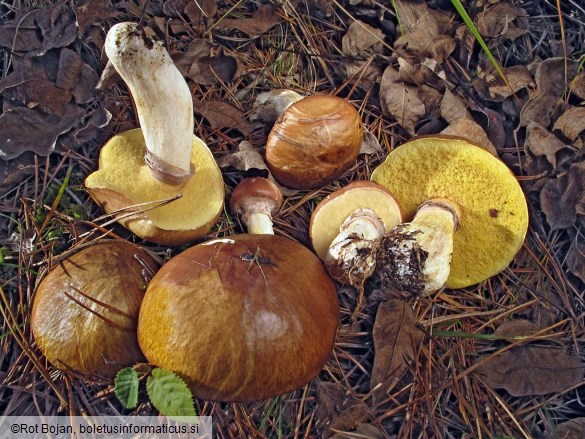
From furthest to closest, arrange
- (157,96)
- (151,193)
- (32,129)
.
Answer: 1. (32,129)
2. (151,193)
3. (157,96)

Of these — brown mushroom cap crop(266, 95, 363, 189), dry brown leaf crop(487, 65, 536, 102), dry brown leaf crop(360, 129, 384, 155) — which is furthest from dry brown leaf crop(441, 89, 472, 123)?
→ brown mushroom cap crop(266, 95, 363, 189)

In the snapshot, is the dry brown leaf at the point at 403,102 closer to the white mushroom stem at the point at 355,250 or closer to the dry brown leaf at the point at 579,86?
the white mushroom stem at the point at 355,250

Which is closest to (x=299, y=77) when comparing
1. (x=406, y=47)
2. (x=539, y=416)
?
(x=406, y=47)

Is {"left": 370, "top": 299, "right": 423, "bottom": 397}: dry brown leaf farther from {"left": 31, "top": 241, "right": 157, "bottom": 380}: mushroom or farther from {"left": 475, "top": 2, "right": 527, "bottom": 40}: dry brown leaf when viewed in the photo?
{"left": 475, "top": 2, "right": 527, "bottom": 40}: dry brown leaf

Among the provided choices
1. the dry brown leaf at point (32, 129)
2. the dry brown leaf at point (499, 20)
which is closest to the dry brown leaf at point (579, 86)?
the dry brown leaf at point (499, 20)

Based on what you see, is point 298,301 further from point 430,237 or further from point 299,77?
point 299,77

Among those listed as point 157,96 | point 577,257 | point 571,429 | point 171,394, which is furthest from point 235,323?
point 577,257

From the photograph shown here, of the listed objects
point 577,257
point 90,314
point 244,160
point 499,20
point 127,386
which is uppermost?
point 499,20

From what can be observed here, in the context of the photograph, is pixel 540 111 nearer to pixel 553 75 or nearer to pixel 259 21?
pixel 553 75
